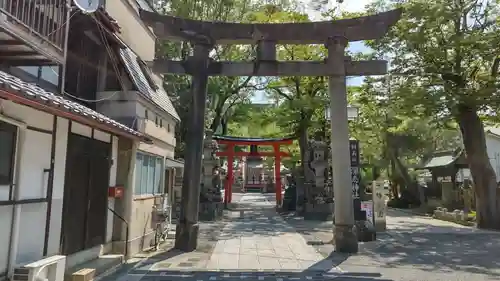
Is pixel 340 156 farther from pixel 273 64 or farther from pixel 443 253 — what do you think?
pixel 443 253

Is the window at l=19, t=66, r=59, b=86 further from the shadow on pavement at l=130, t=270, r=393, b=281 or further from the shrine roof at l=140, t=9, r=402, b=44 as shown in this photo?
the shadow on pavement at l=130, t=270, r=393, b=281

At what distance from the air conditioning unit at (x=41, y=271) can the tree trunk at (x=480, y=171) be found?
707 inches

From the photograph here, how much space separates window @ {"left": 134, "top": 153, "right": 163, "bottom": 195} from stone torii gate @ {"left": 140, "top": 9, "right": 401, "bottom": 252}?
1.20 metres

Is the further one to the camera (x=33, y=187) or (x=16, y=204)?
(x=33, y=187)

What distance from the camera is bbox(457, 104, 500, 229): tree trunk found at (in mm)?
18516

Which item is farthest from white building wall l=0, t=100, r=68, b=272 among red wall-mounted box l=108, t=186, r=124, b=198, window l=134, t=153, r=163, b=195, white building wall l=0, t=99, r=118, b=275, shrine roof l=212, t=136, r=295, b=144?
shrine roof l=212, t=136, r=295, b=144

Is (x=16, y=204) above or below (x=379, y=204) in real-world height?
above

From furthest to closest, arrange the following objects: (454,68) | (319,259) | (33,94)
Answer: (454,68), (319,259), (33,94)

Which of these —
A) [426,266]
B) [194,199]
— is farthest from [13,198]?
[426,266]

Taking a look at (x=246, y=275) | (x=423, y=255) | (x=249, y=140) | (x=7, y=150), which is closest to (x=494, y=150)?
(x=249, y=140)

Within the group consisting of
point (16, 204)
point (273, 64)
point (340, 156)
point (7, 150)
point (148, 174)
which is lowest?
point (16, 204)

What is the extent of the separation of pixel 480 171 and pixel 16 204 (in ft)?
63.5

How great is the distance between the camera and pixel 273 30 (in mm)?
11750

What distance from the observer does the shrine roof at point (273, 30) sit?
11.6 meters
